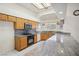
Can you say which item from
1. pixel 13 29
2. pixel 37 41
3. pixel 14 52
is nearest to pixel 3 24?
pixel 13 29

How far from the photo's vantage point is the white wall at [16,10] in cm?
121

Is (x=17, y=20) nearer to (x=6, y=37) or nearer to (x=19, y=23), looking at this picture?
(x=19, y=23)

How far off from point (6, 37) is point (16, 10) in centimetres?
43

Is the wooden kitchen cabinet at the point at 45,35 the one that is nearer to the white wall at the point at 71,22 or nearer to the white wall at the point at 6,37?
the white wall at the point at 71,22

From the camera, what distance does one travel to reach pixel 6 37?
1.23 metres

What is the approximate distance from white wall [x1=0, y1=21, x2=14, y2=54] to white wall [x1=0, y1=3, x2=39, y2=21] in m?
0.19

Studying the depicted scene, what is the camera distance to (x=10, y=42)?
1.23 m

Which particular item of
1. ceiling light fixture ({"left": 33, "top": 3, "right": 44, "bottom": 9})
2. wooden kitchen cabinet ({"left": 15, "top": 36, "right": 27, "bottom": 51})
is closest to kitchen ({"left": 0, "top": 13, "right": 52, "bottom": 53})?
wooden kitchen cabinet ({"left": 15, "top": 36, "right": 27, "bottom": 51})

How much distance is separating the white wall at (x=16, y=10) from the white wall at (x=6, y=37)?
7.7 inches

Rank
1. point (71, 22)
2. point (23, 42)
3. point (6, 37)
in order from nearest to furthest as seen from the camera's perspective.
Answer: point (6, 37) → point (23, 42) → point (71, 22)

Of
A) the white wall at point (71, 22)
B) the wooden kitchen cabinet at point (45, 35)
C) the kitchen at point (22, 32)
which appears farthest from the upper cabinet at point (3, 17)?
the white wall at point (71, 22)

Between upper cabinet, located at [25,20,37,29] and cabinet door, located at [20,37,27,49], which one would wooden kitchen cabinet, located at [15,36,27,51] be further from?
upper cabinet, located at [25,20,37,29]

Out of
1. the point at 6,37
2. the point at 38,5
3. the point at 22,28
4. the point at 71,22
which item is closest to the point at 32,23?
the point at 22,28

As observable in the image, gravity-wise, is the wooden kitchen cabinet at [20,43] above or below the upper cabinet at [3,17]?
below
